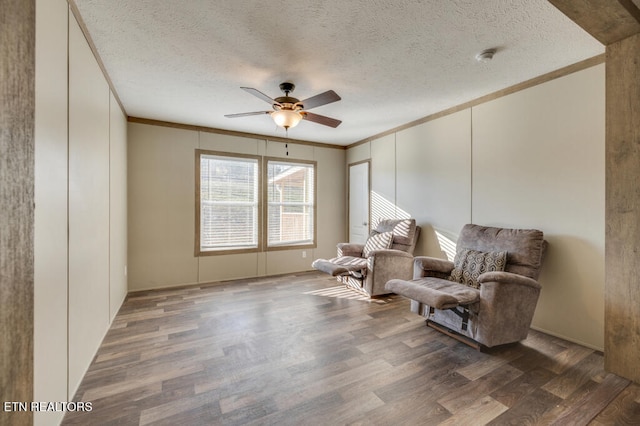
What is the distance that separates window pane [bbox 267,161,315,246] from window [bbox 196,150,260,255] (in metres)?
0.27

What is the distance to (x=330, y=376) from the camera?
2084 mm

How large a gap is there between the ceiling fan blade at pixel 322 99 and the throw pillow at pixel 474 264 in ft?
6.91

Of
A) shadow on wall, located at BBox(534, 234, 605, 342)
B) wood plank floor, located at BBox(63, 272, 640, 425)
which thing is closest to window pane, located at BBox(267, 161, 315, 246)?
wood plank floor, located at BBox(63, 272, 640, 425)

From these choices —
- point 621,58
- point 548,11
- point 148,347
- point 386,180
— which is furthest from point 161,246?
point 621,58

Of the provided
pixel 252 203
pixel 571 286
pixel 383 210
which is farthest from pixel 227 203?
pixel 571 286

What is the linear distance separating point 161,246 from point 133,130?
1.74m

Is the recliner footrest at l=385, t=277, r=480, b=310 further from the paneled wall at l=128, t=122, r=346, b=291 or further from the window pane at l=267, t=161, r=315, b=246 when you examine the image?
the paneled wall at l=128, t=122, r=346, b=291

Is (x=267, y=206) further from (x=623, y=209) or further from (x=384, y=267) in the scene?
(x=623, y=209)

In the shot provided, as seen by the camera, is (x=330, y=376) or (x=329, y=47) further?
(x=329, y=47)

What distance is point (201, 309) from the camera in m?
3.41

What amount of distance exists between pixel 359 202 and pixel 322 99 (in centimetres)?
315

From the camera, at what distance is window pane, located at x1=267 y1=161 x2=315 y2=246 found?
16.8ft

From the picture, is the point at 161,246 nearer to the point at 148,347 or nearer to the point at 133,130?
the point at 133,130

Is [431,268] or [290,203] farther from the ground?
[290,203]
